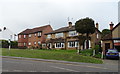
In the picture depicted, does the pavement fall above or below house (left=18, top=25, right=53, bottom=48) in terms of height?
below

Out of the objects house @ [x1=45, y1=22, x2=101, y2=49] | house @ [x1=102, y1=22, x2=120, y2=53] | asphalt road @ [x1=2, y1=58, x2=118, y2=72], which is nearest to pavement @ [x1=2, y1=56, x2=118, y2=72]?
asphalt road @ [x1=2, y1=58, x2=118, y2=72]

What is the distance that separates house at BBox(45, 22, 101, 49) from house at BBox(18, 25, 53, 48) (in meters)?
6.28

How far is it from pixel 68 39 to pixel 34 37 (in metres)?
19.1

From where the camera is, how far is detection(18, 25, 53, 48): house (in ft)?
191

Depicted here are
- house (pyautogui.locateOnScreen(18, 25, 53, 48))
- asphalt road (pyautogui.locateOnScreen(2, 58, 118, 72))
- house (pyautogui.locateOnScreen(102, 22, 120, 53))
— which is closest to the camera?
asphalt road (pyautogui.locateOnScreen(2, 58, 118, 72))

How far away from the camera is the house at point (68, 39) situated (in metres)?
43.4

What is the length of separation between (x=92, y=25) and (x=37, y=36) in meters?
28.5

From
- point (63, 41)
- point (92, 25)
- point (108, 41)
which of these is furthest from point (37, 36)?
point (108, 41)

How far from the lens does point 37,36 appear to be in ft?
196

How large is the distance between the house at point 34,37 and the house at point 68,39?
628cm

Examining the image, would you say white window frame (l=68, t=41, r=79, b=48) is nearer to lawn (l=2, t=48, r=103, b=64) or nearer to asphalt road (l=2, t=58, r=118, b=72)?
lawn (l=2, t=48, r=103, b=64)

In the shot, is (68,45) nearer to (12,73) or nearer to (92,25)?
(92,25)

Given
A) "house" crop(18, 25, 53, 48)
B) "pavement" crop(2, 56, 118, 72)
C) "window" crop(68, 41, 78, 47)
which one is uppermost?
"house" crop(18, 25, 53, 48)

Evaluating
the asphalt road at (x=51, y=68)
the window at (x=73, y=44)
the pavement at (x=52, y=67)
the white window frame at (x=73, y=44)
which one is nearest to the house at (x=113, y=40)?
the white window frame at (x=73, y=44)
